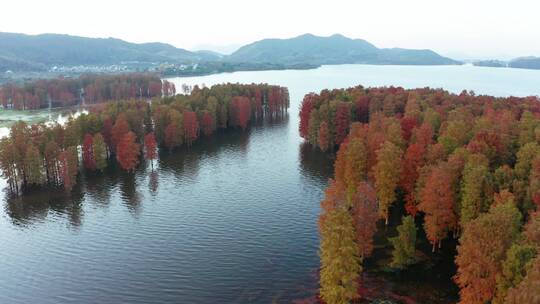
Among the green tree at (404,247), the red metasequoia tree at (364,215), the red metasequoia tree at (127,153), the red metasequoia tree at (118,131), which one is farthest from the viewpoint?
the red metasequoia tree at (118,131)

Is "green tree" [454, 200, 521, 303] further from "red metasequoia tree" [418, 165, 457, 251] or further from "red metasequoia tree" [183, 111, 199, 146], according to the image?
"red metasequoia tree" [183, 111, 199, 146]

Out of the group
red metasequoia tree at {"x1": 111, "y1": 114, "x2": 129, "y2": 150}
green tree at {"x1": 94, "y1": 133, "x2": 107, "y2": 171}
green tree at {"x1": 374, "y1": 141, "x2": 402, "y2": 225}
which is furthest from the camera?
red metasequoia tree at {"x1": 111, "y1": 114, "x2": 129, "y2": 150}

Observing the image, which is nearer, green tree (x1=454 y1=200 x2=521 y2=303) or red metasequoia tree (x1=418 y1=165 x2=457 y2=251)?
green tree (x1=454 y1=200 x2=521 y2=303)

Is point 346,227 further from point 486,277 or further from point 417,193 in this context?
point 417,193

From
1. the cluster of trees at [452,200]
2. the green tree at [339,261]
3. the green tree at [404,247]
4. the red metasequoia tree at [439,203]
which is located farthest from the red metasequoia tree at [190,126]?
the green tree at [339,261]

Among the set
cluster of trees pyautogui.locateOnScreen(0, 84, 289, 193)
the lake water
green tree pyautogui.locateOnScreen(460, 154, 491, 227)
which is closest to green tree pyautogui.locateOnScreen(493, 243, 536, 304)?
green tree pyautogui.locateOnScreen(460, 154, 491, 227)

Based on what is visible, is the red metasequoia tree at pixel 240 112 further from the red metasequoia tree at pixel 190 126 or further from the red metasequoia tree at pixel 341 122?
the red metasequoia tree at pixel 341 122

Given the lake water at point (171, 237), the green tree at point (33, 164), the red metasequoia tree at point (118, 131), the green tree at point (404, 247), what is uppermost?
the red metasequoia tree at point (118, 131)

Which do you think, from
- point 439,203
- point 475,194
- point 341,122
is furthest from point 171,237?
point 341,122
